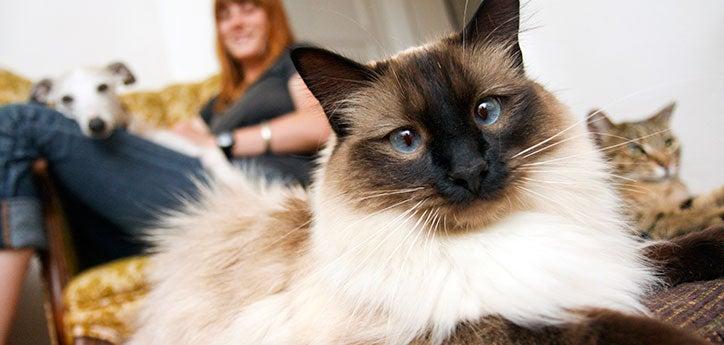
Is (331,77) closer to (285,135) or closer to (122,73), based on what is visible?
(285,135)

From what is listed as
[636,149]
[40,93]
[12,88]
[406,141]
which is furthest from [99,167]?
[636,149]

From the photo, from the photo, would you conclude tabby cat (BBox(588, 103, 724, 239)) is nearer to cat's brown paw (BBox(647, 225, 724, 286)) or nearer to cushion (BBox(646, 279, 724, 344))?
cat's brown paw (BBox(647, 225, 724, 286))

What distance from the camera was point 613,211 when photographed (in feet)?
2.70

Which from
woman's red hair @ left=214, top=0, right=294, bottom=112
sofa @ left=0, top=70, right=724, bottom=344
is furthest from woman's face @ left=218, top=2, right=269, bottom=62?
sofa @ left=0, top=70, right=724, bottom=344

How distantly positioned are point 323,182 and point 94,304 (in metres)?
1.08

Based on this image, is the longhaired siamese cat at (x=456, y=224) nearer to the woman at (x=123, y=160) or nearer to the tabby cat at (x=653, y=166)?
the woman at (x=123, y=160)

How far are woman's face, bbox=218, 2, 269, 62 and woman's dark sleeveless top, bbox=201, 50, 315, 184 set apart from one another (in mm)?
270

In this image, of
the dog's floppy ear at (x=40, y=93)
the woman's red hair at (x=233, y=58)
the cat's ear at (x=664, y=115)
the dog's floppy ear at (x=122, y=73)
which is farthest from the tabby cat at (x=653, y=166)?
the dog's floppy ear at (x=40, y=93)

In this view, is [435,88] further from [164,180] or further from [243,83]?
[243,83]

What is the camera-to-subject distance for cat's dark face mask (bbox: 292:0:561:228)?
717mm

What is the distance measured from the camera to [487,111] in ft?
2.50

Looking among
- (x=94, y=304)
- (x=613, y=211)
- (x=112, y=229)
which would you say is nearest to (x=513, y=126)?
(x=613, y=211)

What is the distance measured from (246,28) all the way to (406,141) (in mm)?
1774

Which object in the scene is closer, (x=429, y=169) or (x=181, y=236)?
(x=429, y=169)
